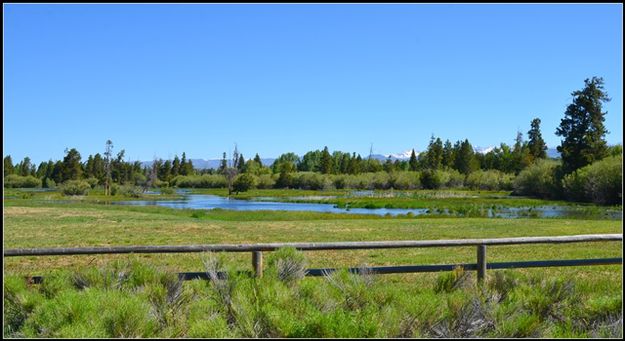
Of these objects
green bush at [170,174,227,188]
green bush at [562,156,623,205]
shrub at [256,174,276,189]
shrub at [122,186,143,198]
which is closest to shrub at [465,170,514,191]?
green bush at [562,156,623,205]

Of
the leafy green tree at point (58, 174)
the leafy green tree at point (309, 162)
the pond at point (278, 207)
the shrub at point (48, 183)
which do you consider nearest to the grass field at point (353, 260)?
the pond at point (278, 207)

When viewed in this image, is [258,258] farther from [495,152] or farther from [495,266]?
[495,152]

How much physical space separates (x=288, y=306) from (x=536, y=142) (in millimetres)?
122156

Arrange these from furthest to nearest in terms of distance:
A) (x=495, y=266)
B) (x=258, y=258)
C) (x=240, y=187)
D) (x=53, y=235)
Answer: (x=240, y=187), (x=53, y=235), (x=495, y=266), (x=258, y=258)

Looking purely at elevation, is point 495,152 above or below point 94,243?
above

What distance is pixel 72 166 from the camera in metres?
126

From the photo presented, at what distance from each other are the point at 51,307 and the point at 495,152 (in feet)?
473

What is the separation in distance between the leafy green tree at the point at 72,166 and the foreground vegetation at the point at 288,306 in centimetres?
12695

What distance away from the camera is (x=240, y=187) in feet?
362

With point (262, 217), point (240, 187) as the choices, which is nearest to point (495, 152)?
point (240, 187)

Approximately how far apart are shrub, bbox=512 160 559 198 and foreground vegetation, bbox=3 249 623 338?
76047 mm

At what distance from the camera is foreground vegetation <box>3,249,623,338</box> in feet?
16.5

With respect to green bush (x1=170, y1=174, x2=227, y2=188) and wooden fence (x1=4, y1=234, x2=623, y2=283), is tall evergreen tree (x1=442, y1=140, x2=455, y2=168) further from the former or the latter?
wooden fence (x1=4, y1=234, x2=623, y2=283)

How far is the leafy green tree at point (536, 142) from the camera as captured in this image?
119 m
